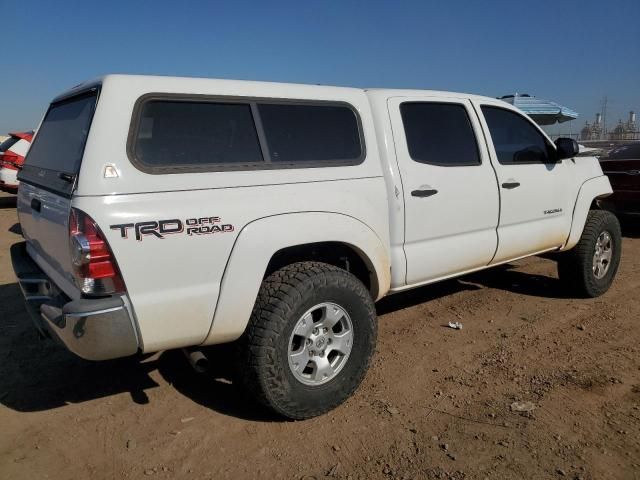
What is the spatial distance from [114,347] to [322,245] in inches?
52.6

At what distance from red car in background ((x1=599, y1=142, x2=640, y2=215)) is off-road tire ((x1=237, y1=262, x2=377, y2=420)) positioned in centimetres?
654

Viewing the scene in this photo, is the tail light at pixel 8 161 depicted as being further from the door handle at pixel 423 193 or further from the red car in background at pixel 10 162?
the door handle at pixel 423 193

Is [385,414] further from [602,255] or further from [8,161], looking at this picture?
[8,161]

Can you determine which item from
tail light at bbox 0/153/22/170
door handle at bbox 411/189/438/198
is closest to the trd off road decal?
door handle at bbox 411/189/438/198

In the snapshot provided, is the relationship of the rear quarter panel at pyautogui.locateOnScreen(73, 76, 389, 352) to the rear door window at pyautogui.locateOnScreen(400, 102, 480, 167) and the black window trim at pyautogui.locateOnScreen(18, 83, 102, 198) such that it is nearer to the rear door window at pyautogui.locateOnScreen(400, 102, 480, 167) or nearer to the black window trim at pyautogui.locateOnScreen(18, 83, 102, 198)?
the black window trim at pyautogui.locateOnScreen(18, 83, 102, 198)

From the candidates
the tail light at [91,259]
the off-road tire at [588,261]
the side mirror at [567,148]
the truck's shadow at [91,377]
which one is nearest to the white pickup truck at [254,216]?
the tail light at [91,259]

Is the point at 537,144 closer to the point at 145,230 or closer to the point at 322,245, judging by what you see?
the point at 322,245

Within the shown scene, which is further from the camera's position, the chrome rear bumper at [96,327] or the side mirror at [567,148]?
the side mirror at [567,148]

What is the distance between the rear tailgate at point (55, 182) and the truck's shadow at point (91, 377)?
90 cm

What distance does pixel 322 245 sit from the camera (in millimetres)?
3154

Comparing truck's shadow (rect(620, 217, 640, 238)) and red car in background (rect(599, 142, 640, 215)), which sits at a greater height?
red car in background (rect(599, 142, 640, 215))

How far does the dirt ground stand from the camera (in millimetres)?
2576

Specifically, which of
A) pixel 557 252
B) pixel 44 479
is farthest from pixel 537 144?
pixel 44 479

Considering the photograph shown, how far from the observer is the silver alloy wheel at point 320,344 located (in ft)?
9.56
